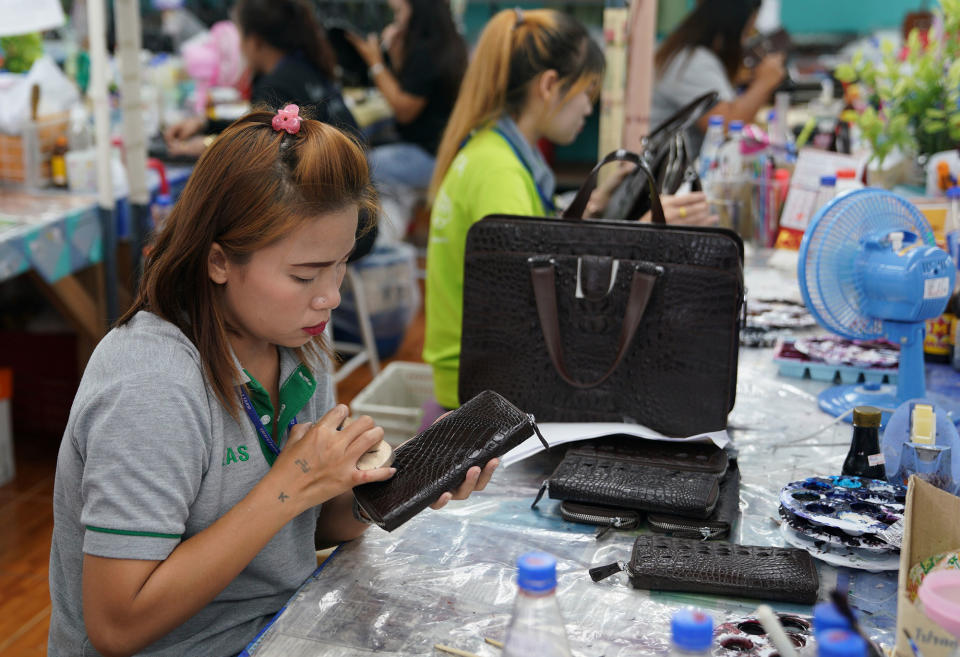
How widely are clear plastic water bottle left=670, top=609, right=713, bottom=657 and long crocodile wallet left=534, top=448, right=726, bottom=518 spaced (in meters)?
0.55

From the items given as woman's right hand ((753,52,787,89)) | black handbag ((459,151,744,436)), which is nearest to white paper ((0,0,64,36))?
black handbag ((459,151,744,436))

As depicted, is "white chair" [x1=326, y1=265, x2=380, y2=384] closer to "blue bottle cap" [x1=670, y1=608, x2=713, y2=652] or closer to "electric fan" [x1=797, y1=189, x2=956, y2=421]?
"electric fan" [x1=797, y1=189, x2=956, y2=421]

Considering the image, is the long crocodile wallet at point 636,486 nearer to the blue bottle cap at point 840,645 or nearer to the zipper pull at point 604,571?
the zipper pull at point 604,571

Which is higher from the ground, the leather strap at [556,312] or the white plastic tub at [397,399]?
the leather strap at [556,312]

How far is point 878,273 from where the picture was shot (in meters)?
1.54

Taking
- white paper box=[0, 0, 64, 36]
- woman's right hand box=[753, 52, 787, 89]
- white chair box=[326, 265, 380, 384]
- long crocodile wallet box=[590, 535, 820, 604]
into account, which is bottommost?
white chair box=[326, 265, 380, 384]

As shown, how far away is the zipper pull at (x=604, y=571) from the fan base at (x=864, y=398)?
66 centimetres

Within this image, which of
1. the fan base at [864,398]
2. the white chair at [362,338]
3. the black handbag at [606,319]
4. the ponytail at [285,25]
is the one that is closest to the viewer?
the black handbag at [606,319]

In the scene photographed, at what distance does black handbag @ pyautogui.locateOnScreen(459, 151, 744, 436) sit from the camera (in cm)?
146

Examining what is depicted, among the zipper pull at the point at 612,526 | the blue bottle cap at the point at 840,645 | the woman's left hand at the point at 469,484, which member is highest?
the blue bottle cap at the point at 840,645

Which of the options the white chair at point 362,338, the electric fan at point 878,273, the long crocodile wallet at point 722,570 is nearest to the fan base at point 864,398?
the electric fan at point 878,273

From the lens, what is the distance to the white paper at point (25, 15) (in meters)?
2.62

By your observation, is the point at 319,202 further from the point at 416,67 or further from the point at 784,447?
the point at 416,67

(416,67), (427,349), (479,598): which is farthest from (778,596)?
(416,67)
